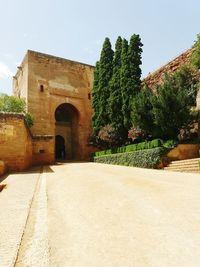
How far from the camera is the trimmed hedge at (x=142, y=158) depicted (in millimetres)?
12227

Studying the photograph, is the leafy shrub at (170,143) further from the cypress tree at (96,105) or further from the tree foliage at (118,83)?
the cypress tree at (96,105)

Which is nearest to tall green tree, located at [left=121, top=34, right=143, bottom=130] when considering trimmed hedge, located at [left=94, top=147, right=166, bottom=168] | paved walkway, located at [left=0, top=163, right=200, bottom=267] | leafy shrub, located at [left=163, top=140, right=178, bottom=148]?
trimmed hedge, located at [left=94, top=147, right=166, bottom=168]

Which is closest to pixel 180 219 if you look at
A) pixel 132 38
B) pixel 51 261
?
pixel 51 261

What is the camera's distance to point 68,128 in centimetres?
2975

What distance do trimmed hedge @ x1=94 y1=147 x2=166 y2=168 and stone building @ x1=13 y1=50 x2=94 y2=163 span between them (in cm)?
1087

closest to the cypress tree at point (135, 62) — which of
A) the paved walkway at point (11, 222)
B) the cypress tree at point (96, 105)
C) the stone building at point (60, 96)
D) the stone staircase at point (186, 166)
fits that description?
the stone building at point (60, 96)

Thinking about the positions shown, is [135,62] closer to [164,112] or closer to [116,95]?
[116,95]

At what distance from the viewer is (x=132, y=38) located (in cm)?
1891

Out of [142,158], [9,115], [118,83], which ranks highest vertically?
[118,83]

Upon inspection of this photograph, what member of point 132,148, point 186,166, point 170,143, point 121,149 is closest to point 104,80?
point 121,149

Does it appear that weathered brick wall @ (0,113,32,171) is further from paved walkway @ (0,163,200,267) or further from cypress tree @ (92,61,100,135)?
cypress tree @ (92,61,100,135)

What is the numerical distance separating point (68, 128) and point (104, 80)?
926 cm

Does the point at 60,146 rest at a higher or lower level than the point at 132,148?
higher

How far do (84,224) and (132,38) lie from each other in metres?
17.9
